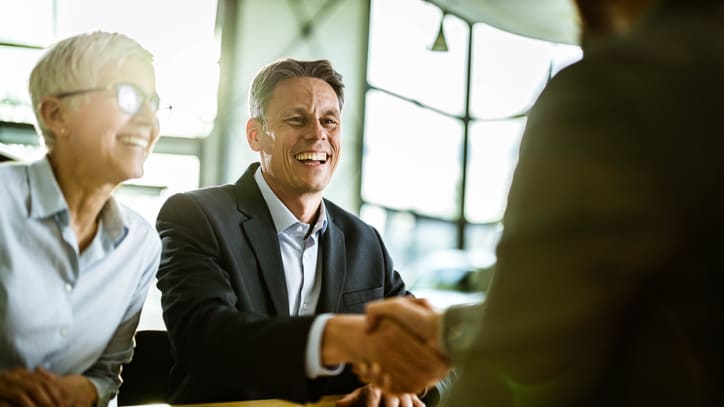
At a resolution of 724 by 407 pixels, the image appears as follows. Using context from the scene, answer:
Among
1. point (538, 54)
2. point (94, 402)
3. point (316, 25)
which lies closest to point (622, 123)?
point (94, 402)

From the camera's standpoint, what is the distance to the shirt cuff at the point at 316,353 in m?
1.35

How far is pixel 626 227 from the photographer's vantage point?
0.74m

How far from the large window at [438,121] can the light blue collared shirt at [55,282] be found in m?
5.88

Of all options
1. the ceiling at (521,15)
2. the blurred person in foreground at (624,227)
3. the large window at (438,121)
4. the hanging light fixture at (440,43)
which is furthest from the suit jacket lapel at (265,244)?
the ceiling at (521,15)

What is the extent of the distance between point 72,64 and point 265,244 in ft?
2.41

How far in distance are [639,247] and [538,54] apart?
28.8 feet

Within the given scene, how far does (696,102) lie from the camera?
736 mm

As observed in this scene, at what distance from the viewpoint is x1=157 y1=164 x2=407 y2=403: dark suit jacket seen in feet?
4.59

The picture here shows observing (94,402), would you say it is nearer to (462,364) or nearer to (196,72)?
(462,364)

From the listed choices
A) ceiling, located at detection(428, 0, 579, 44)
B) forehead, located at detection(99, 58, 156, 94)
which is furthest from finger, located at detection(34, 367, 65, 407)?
ceiling, located at detection(428, 0, 579, 44)

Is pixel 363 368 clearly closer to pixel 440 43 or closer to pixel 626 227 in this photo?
pixel 626 227

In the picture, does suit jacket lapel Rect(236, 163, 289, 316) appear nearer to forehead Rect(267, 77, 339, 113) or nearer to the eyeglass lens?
forehead Rect(267, 77, 339, 113)

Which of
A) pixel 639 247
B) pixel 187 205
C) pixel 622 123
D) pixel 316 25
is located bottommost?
pixel 187 205

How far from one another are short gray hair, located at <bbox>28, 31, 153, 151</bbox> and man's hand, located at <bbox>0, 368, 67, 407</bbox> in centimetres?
40
